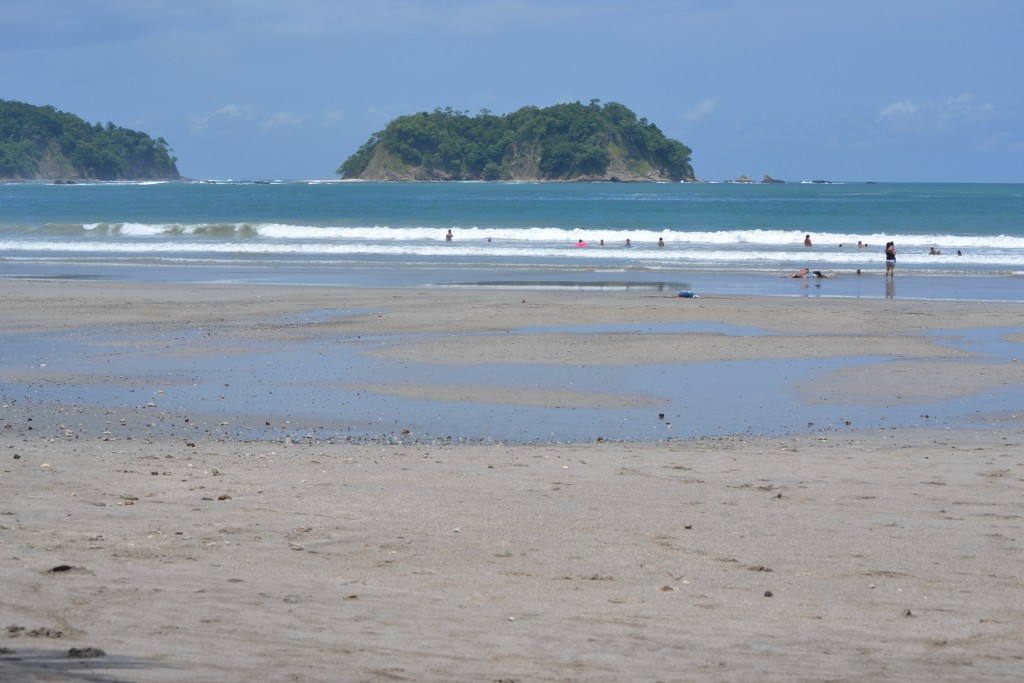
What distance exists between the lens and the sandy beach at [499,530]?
491 cm

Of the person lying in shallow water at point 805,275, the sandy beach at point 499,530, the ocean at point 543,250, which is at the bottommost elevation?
the sandy beach at point 499,530

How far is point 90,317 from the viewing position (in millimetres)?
19703

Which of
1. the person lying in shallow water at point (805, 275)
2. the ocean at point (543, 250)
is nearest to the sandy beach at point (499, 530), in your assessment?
the ocean at point (543, 250)

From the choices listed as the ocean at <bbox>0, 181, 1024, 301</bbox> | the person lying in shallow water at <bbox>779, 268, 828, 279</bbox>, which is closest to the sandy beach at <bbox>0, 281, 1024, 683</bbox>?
the ocean at <bbox>0, 181, 1024, 301</bbox>

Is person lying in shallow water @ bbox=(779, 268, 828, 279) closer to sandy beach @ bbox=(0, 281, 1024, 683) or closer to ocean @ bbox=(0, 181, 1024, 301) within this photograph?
ocean @ bbox=(0, 181, 1024, 301)

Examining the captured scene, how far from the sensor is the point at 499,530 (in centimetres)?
691

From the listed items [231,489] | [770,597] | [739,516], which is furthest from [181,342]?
[770,597]

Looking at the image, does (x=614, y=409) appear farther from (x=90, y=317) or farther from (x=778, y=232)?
(x=778, y=232)

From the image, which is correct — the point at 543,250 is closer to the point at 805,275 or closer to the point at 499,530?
the point at 805,275

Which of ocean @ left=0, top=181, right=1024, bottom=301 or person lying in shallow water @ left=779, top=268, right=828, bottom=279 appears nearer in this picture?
ocean @ left=0, top=181, right=1024, bottom=301

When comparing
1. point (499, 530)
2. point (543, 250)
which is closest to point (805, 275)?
point (543, 250)

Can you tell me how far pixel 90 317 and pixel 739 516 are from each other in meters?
15.3

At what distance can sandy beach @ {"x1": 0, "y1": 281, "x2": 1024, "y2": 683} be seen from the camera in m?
4.91

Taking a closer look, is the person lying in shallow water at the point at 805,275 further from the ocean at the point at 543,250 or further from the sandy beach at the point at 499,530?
the sandy beach at the point at 499,530
